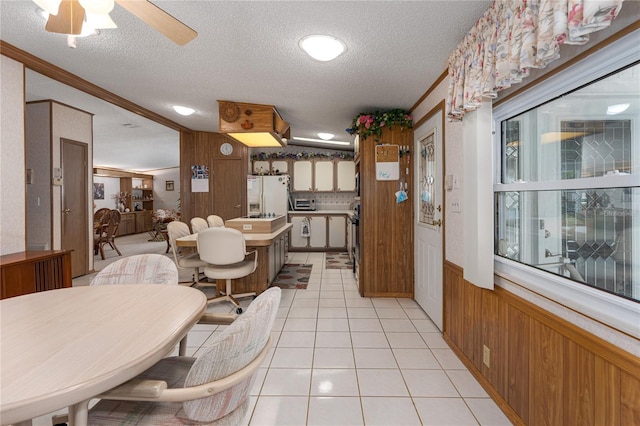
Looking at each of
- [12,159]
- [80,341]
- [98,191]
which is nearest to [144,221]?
[98,191]

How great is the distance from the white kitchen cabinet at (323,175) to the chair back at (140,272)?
546 centimetres

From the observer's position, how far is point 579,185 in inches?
51.7

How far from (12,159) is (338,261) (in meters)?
4.72

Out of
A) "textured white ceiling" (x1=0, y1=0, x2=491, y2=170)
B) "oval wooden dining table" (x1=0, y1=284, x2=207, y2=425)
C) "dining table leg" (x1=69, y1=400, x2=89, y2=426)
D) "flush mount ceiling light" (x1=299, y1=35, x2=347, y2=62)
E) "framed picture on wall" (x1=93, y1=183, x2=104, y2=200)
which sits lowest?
"dining table leg" (x1=69, y1=400, x2=89, y2=426)

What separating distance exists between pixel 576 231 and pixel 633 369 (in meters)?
0.68

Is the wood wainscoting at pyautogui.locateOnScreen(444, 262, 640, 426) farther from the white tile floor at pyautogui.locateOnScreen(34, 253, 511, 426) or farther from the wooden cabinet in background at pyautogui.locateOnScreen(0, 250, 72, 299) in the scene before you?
the wooden cabinet in background at pyautogui.locateOnScreen(0, 250, 72, 299)

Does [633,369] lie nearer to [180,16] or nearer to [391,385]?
[391,385]

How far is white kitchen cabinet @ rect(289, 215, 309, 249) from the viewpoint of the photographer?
273 inches

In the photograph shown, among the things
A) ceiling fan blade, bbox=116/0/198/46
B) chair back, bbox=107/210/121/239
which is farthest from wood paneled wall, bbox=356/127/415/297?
chair back, bbox=107/210/121/239

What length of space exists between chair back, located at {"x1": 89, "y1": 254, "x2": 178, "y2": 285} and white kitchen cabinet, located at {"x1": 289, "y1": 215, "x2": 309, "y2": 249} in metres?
Answer: 5.06

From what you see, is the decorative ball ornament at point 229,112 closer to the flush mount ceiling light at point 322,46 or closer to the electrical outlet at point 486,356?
A: the flush mount ceiling light at point 322,46

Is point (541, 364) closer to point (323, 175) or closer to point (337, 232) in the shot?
point (337, 232)

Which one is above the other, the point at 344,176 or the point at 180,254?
the point at 344,176

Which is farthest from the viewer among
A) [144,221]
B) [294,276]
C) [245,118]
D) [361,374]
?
[144,221]
